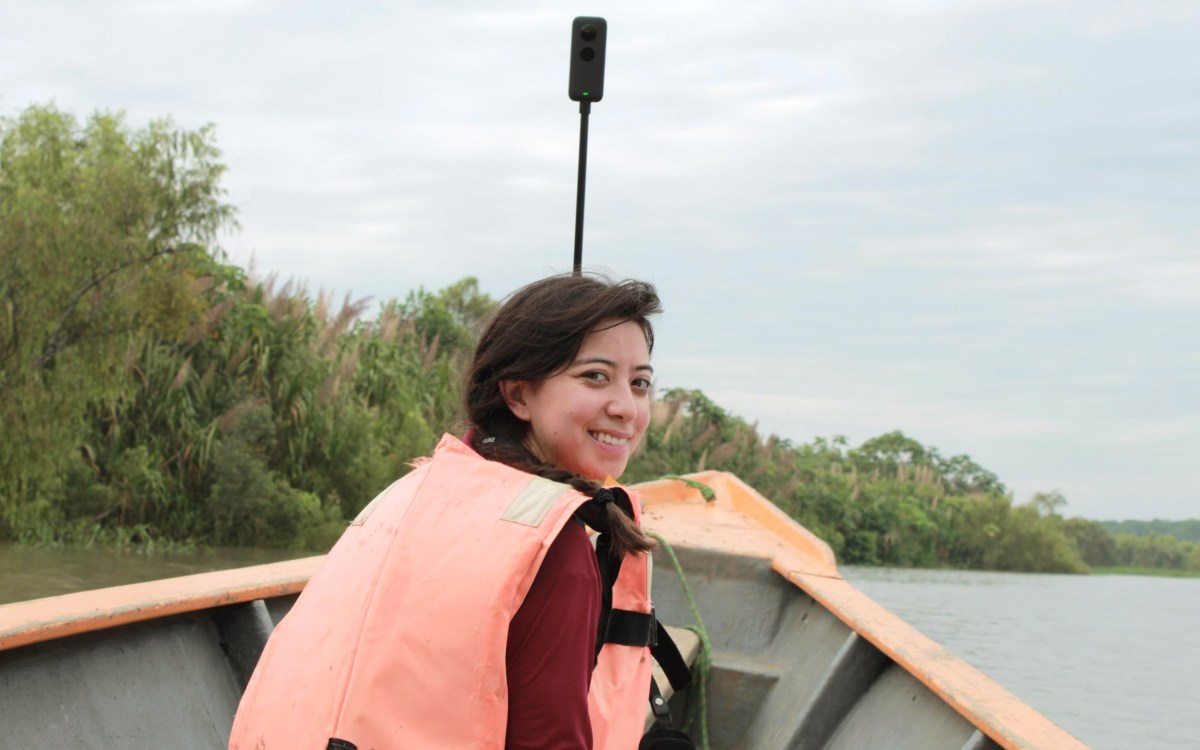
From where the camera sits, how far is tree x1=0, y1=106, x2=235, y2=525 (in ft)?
32.9

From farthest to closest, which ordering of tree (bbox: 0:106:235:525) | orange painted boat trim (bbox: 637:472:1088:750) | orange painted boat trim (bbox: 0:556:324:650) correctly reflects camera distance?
tree (bbox: 0:106:235:525) → orange painted boat trim (bbox: 637:472:1088:750) → orange painted boat trim (bbox: 0:556:324:650)

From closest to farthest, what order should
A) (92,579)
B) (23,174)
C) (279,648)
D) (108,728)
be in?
(279,648) < (108,728) < (92,579) < (23,174)

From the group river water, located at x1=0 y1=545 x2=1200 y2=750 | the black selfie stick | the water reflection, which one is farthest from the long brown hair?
the water reflection

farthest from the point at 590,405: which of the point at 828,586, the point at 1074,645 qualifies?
the point at 1074,645

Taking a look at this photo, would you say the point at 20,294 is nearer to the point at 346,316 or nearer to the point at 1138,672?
the point at 346,316

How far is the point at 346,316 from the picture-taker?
1206cm

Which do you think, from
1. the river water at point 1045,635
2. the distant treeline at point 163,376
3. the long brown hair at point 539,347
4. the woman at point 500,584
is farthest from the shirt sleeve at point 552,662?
the distant treeline at point 163,376

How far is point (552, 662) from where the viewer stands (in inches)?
55.1

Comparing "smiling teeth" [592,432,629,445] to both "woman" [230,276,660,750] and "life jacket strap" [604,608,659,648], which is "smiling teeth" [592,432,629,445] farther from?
"life jacket strap" [604,608,659,648]

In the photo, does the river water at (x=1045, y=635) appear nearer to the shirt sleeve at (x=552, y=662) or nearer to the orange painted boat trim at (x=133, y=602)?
the orange painted boat trim at (x=133, y=602)

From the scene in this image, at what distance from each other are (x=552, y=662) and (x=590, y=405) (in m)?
0.40

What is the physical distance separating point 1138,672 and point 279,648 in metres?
9.78

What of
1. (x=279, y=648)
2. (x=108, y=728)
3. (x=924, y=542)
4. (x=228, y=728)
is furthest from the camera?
(x=924, y=542)

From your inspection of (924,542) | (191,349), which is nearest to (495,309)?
(191,349)
